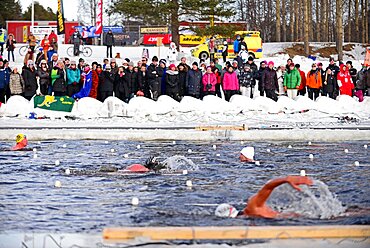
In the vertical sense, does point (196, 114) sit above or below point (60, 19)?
below

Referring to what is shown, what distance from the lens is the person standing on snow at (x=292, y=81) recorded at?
88.2ft

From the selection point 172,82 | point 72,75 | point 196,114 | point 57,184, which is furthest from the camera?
point 172,82

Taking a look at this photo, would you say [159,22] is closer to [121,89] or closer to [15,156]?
[121,89]

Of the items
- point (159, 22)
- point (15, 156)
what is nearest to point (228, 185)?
point (15, 156)

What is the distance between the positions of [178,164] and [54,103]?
35.3 feet

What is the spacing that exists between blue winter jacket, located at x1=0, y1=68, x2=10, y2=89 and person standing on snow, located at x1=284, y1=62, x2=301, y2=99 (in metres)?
9.91

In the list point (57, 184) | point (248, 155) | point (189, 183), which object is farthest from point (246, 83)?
point (57, 184)

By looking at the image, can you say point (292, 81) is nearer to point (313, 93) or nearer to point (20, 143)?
point (313, 93)

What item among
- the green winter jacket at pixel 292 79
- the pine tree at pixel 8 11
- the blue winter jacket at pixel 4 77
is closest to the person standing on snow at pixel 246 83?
the green winter jacket at pixel 292 79

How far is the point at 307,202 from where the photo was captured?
9.92 m

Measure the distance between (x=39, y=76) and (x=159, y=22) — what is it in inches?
809

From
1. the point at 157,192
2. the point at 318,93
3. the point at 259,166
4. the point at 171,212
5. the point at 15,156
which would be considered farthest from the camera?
the point at 318,93

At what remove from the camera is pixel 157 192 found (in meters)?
12.0

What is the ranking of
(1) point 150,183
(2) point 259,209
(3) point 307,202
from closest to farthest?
(2) point 259,209 < (3) point 307,202 < (1) point 150,183
